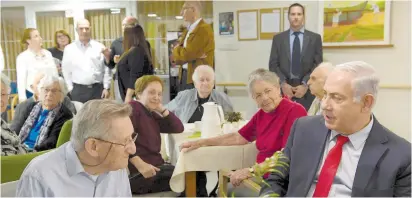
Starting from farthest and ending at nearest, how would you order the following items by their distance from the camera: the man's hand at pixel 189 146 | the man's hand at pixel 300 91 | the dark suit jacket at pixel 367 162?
1. the man's hand at pixel 300 91
2. the man's hand at pixel 189 146
3. the dark suit jacket at pixel 367 162

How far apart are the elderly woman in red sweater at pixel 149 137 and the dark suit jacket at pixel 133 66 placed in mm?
1049

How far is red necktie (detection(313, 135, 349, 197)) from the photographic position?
1.55 m

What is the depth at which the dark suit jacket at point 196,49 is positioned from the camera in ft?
12.3

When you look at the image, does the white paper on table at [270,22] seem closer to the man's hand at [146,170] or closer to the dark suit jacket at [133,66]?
the dark suit jacket at [133,66]

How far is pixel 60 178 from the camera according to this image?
4.05 feet

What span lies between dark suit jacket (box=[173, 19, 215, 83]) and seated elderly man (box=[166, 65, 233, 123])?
0.29m

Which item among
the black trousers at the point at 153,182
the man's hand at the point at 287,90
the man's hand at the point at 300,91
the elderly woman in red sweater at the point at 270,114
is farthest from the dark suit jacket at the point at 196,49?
the elderly woman in red sweater at the point at 270,114

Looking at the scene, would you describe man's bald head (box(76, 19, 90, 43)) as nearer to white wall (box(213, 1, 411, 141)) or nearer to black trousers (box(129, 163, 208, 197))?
white wall (box(213, 1, 411, 141))

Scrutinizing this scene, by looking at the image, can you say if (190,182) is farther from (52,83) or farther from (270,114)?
(52,83)

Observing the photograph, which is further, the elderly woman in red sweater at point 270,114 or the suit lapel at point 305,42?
the suit lapel at point 305,42

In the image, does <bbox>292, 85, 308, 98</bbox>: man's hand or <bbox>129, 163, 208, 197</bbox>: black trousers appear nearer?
<bbox>129, 163, 208, 197</bbox>: black trousers

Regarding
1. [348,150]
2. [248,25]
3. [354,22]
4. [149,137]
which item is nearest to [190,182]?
[149,137]

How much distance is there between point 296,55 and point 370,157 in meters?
2.72

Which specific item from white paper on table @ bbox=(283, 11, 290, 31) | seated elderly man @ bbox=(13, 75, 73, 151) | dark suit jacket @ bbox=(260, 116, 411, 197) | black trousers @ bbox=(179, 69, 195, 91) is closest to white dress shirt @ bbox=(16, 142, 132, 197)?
dark suit jacket @ bbox=(260, 116, 411, 197)
